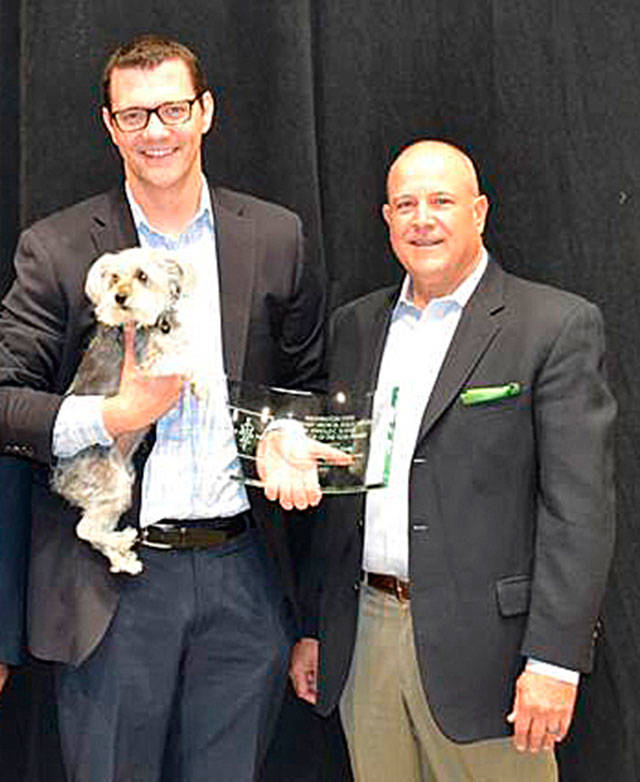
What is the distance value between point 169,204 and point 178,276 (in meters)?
0.15

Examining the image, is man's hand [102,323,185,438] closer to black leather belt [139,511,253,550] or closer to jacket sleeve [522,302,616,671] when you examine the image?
black leather belt [139,511,253,550]

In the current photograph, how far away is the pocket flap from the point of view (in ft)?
6.40

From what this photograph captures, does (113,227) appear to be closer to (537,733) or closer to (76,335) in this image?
(76,335)

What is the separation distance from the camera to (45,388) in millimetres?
2053

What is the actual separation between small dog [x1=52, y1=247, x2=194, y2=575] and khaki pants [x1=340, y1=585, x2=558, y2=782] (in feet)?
1.39

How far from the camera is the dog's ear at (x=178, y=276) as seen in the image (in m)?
1.97

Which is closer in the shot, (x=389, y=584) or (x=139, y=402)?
(x=139, y=402)

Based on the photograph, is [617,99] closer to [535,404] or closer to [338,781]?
[535,404]

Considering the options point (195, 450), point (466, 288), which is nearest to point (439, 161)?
point (466, 288)

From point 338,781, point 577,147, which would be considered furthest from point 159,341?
point 338,781

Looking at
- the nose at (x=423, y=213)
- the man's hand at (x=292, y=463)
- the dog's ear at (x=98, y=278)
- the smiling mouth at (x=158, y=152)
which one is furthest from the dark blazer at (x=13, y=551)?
the nose at (x=423, y=213)

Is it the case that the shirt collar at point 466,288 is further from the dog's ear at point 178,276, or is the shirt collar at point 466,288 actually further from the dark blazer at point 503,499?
the dog's ear at point 178,276

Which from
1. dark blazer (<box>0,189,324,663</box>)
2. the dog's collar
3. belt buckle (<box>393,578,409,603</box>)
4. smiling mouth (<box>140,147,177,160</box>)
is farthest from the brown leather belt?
smiling mouth (<box>140,147,177,160</box>)

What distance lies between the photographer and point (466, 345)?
1.98 metres
